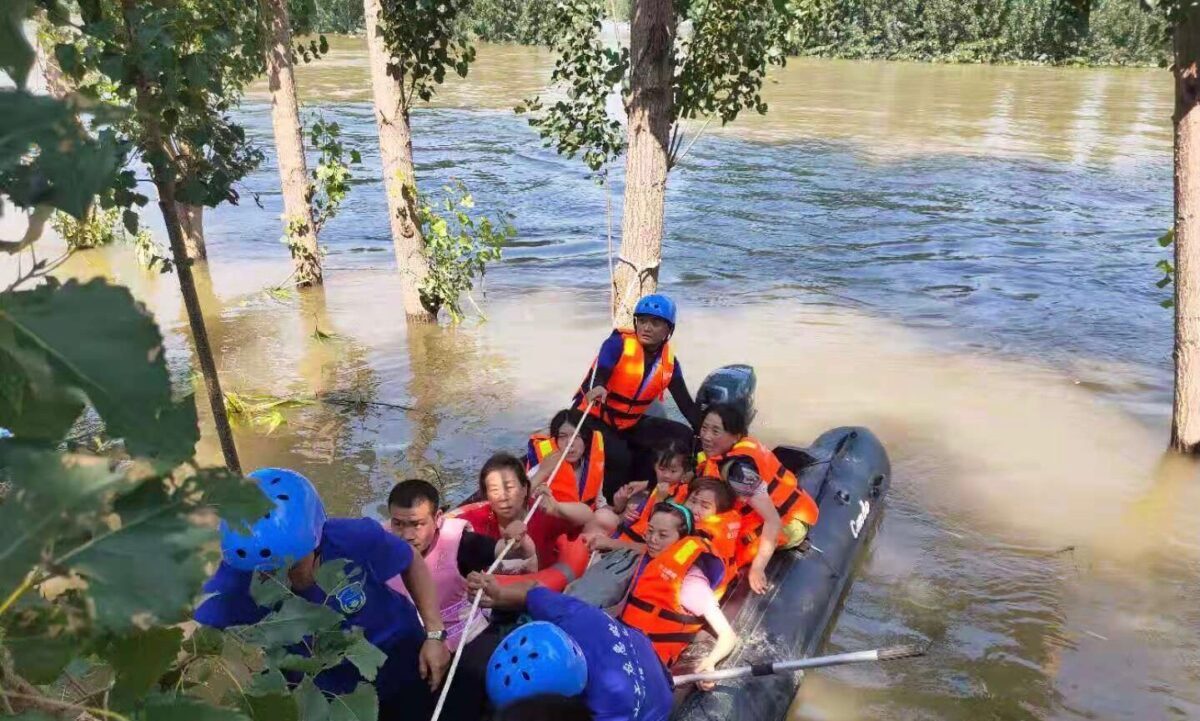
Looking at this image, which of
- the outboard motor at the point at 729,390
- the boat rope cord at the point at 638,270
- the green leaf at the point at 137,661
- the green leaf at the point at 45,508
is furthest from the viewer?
the boat rope cord at the point at 638,270

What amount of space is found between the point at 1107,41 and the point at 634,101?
124ft

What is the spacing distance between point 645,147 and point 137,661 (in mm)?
6504

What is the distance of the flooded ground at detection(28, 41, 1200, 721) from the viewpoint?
578cm

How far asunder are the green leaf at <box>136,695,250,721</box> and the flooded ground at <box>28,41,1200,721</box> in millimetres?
4503

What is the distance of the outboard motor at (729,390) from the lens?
6.24 metres

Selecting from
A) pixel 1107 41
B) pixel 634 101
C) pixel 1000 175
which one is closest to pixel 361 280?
pixel 634 101

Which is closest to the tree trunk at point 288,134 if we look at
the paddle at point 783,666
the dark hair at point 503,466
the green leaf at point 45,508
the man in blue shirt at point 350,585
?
the dark hair at point 503,466

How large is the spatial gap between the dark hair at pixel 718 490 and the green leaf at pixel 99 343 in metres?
4.10

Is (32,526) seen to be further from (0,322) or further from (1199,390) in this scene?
(1199,390)

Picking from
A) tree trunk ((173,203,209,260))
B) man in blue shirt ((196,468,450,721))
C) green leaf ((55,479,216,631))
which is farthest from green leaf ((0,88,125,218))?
tree trunk ((173,203,209,260))

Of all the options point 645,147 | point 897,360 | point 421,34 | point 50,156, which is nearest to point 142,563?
point 50,156

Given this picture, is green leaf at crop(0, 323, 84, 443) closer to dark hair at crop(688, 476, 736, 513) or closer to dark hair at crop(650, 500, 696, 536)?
dark hair at crop(650, 500, 696, 536)

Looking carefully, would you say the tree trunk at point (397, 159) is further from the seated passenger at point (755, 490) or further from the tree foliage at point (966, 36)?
the tree foliage at point (966, 36)

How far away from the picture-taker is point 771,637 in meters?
4.70
